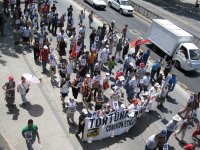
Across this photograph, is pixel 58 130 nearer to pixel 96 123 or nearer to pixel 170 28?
pixel 96 123

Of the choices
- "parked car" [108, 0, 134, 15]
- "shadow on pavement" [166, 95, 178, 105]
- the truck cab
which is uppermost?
the truck cab

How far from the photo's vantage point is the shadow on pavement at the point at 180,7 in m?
43.8

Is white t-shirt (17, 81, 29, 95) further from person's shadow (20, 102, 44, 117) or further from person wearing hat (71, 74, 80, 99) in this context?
person wearing hat (71, 74, 80, 99)

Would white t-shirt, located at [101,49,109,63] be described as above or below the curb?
above

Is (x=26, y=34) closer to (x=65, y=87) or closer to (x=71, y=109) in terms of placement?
(x=65, y=87)

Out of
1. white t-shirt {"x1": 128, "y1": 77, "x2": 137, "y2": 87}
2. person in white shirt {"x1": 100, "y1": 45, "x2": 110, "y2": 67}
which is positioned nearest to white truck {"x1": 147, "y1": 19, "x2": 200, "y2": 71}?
person in white shirt {"x1": 100, "y1": 45, "x2": 110, "y2": 67}

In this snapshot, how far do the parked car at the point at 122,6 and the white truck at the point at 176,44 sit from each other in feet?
26.6

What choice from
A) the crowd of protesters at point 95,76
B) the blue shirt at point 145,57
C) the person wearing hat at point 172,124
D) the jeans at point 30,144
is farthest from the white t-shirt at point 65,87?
the blue shirt at point 145,57

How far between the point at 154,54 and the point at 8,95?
1417 centimetres

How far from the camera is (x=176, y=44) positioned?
2511 cm

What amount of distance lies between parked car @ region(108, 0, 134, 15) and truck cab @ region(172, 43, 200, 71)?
11.7m

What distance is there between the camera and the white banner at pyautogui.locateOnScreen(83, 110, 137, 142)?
14062 millimetres

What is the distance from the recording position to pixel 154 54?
26.5m

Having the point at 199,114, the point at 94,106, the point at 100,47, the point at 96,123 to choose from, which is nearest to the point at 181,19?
the point at 100,47
